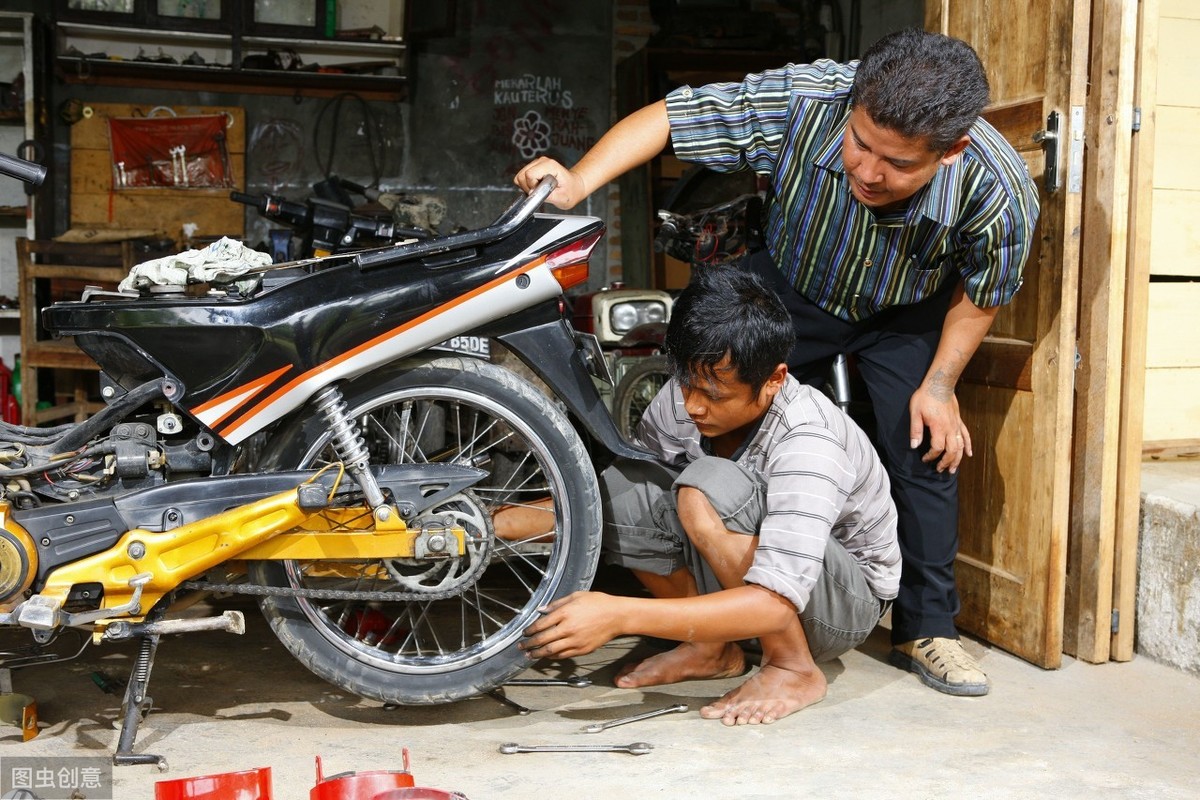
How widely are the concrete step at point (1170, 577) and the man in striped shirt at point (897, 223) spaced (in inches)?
20.4

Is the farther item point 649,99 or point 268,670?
point 649,99

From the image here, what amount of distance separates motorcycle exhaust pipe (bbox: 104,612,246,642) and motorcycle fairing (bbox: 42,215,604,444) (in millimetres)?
363

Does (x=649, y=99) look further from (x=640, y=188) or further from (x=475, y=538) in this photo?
(x=475, y=538)

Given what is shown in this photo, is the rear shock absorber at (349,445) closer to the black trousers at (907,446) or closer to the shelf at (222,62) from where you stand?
the black trousers at (907,446)

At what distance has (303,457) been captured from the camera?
2.40 metres

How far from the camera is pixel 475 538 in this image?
94.4 inches

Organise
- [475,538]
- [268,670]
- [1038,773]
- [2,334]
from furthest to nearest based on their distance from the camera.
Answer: [2,334]
[268,670]
[475,538]
[1038,773]

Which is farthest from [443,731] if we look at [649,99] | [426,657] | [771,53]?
[771,53]

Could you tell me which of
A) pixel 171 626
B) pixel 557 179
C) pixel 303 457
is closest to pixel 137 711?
pixel 171 626

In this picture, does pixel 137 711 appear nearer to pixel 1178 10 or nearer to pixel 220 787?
pixel 220 787

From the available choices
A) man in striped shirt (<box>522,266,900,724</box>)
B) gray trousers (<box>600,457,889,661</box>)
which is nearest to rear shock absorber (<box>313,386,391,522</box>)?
man in striped shirt (<box>522,266,900,724</box>)

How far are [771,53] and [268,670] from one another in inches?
201

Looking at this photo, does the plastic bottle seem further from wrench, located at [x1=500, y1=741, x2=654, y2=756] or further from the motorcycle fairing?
wrench, located at [x1=500, y1=741, x2=654, y2=756]

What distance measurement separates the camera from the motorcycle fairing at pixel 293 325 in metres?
2.30
